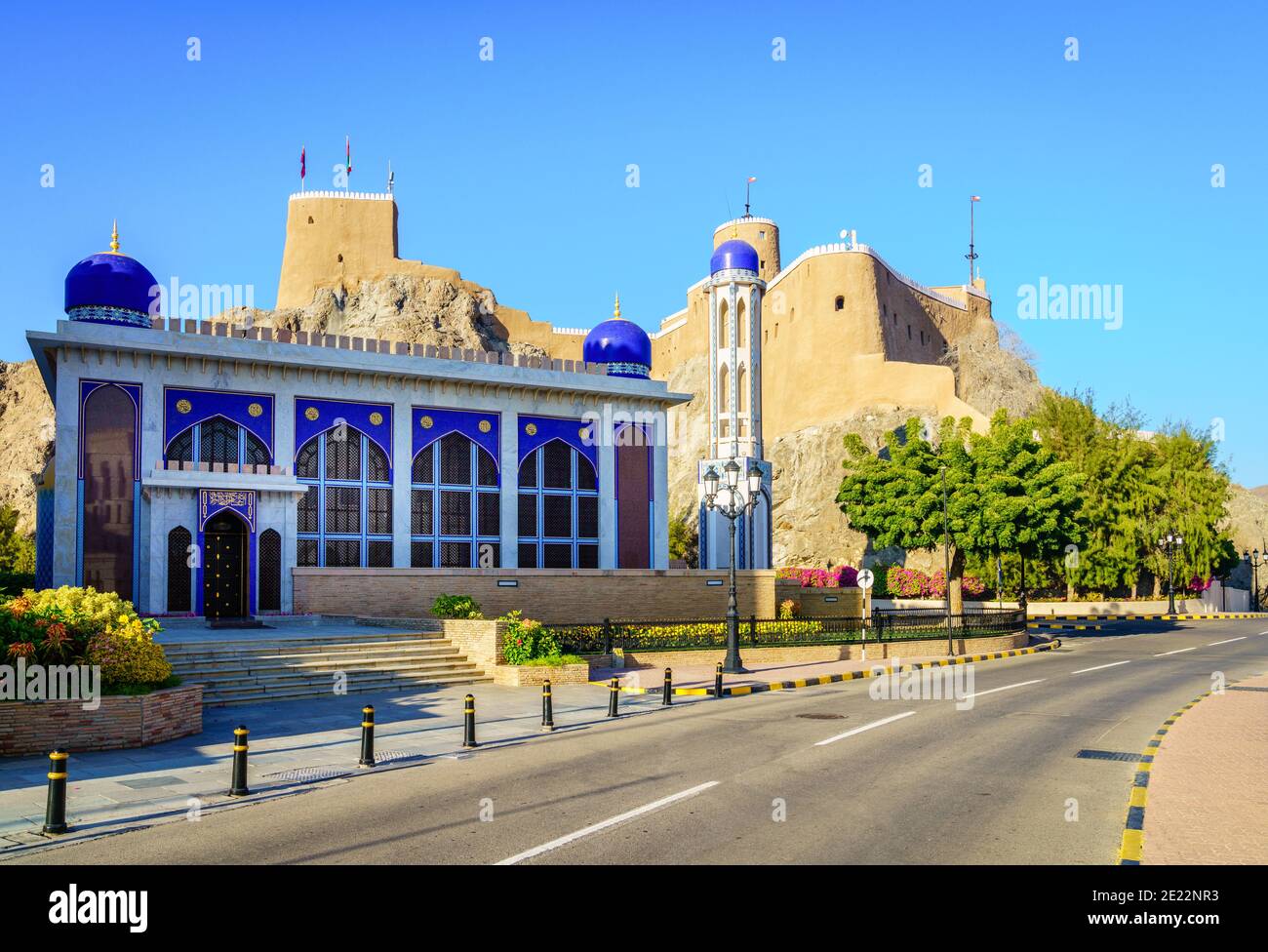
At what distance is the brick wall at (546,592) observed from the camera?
1101 inches

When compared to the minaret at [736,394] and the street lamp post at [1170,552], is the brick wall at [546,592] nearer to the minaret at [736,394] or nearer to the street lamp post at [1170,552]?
the minaret at [736,394]

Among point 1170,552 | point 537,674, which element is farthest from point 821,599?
point 537,674

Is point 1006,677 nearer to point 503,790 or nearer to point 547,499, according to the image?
point 503,790

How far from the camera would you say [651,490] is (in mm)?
38469

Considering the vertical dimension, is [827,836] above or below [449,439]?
below

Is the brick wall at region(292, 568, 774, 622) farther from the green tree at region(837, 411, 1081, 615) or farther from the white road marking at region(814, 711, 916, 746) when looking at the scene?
the white road marking at region(814, 711, 916, 746)

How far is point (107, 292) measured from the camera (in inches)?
1166

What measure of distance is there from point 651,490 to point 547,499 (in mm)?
4301

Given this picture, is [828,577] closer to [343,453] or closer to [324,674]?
[343,453]

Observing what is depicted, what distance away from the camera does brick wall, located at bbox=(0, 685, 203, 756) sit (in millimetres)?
12469

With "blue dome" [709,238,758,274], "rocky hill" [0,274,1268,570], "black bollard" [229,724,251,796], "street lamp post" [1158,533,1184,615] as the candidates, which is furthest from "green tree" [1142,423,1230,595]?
"black bollard" [229,724,251,796]

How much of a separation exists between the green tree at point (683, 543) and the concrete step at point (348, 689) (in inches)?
1921
